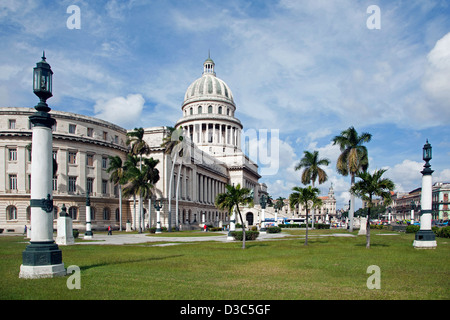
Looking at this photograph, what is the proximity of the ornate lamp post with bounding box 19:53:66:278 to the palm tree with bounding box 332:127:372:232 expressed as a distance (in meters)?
41.4

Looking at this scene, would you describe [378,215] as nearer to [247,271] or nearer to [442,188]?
[442,188]

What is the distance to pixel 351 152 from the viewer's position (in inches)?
1891

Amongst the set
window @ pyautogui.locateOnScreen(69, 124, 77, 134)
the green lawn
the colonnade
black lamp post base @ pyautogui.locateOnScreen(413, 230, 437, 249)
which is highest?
the colonnade

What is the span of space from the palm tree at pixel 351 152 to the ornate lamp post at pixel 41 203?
41.4m

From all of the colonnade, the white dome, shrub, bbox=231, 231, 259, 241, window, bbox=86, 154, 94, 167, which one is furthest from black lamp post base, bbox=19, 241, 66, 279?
the white dome

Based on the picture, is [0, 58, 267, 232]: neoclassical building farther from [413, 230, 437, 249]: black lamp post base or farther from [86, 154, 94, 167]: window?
[413, 230, 437, 249]: black lamp post base

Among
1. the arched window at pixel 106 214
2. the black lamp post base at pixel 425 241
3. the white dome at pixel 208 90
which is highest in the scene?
the white dome at pixel 208 90

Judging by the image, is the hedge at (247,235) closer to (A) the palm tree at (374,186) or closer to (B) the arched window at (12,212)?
(A) the palm tree at (374,186)

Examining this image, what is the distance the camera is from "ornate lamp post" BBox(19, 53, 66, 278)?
1247 cm

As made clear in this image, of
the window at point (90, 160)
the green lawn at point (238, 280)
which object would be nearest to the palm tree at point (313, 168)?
the window at point (90, 160)

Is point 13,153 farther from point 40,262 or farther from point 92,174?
point 40,262

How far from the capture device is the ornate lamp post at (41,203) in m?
12.5

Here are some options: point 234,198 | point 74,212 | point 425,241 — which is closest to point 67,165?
point 74,212

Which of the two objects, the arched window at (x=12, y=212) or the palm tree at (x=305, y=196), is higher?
the palm tree at (x=305, y=196)
